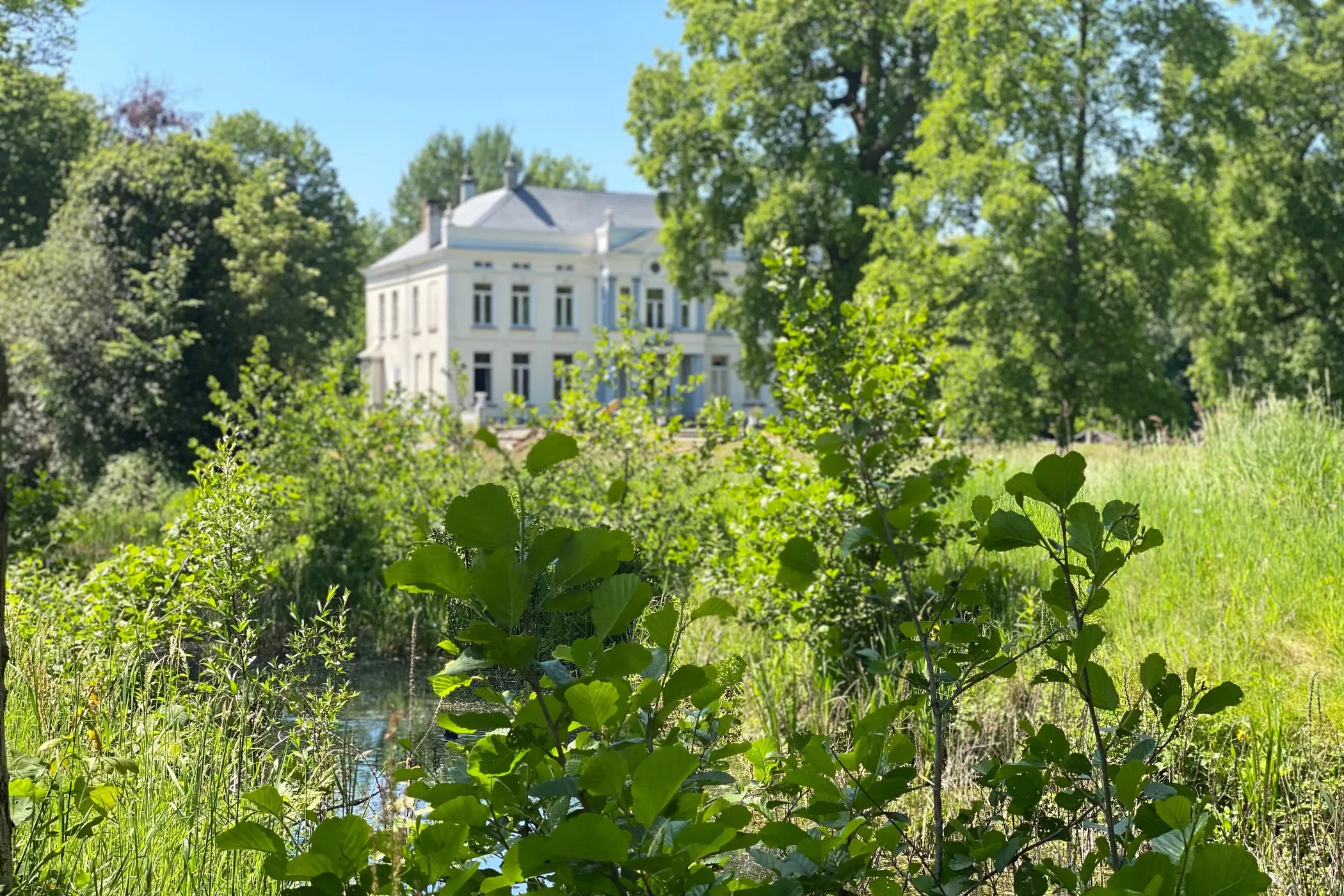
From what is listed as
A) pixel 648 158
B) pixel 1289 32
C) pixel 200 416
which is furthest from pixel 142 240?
pixel 1289 32

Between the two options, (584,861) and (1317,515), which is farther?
(1317,515)

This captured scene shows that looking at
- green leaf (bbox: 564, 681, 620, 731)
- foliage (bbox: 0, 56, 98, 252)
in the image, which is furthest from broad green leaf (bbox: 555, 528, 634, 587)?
foliage (bbox: 0, 56, 98, 252)

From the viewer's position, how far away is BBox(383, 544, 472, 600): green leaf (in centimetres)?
135

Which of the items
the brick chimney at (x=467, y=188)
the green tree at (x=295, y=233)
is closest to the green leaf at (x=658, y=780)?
the green tree at (x=295, y=233)

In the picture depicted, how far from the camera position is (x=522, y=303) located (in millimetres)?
46469

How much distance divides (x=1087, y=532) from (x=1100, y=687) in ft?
0.68

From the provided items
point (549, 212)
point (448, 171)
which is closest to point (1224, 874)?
point (549, 212)

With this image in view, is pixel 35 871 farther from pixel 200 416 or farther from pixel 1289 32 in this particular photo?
pixel 1289 32

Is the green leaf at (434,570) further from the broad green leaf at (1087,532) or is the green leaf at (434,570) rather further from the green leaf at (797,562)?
the broad green leaf at (1087,532)

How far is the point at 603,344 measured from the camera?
8.48 metres

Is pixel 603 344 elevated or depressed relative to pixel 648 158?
depressed

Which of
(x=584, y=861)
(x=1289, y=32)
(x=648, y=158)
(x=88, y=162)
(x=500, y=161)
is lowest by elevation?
(x=584, y=861)

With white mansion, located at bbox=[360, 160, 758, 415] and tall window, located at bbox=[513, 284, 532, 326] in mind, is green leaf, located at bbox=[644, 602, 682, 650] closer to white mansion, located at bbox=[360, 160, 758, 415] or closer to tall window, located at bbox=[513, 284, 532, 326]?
white mansion, located at bbox=[360, 160, 758, 415]

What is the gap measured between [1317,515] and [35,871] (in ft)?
21.2
